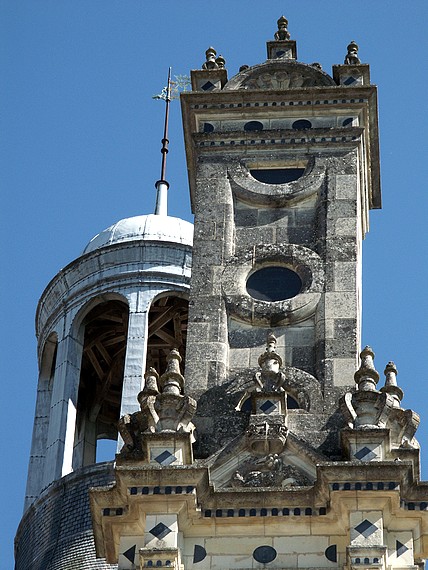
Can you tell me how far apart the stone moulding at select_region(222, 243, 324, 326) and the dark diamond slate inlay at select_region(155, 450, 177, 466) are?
12.3 feet

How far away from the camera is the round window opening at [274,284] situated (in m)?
39.0

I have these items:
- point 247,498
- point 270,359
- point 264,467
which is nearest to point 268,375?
point 270,359

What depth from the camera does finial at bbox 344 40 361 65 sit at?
42812mm

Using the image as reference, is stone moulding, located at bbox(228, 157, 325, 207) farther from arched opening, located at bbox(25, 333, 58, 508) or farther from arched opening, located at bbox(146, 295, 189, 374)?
arched opening, located at bbox(146, 295, 189, 374)

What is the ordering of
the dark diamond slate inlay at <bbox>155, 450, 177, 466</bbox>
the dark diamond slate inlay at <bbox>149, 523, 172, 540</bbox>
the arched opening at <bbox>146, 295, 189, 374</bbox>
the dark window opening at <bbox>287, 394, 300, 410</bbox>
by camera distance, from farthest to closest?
1. the arched opening at <bbox>146, 295, 189, 374</bbox>
2. the dark window opening at <bbox>287, 394, 300, 410</bbox>
3. the dark diamond slate inlay at <bbox>155, 450, 177, 466</bbox>
4. the dark diamond slate inlay at <bbox>149, 523, 172, 540</bbox>

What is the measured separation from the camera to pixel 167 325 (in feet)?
163

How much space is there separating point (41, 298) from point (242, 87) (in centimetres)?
791

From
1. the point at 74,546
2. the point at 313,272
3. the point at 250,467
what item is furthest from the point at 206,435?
the point at 74,546

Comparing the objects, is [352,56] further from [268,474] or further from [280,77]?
[268,474]

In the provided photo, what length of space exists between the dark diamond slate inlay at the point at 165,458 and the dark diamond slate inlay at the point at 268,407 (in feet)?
5.68

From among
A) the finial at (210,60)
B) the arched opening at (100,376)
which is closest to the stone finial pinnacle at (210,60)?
the finial at (210,60)

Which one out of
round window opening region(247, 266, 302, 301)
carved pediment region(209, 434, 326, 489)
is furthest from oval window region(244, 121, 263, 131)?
carved pediment region(209, 434, 326, 489)

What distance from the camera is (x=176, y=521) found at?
114 ft

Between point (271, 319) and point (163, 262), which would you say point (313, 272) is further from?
point (163, 262)
